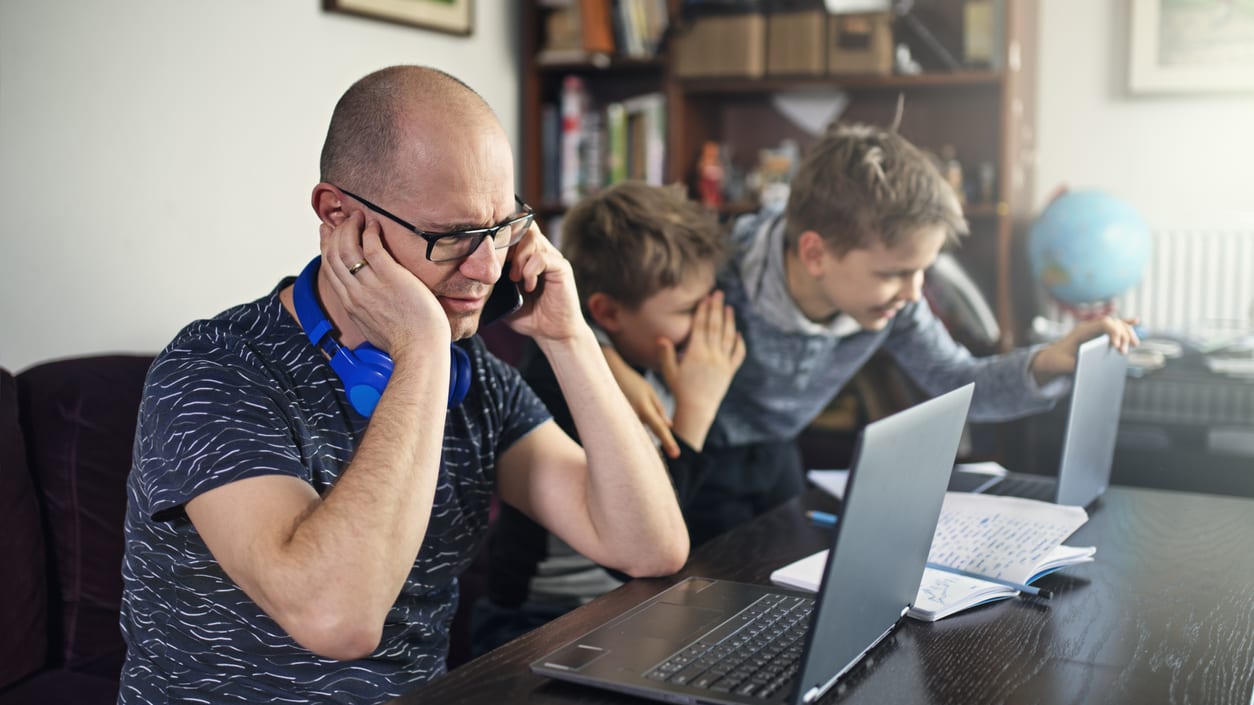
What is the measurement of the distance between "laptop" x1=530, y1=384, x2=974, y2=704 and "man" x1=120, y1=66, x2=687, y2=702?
20 centimetres

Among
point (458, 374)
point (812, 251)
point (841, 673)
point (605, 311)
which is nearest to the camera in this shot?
point (841, 673)

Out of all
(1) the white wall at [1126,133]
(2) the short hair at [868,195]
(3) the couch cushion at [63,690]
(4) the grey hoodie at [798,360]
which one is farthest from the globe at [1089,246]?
(3) the couch cushion at [63,690]

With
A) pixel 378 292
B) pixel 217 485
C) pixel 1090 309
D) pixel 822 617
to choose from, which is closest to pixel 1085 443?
pixel 822 617

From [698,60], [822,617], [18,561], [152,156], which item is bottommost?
[18,561]

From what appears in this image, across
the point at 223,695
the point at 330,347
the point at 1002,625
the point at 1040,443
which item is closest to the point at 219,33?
the point at 330,347

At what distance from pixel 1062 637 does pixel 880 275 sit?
0.87 metres

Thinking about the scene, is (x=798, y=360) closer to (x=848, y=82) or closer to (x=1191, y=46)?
(x=848, y=82)

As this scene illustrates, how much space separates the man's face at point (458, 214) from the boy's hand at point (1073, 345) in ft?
2.97

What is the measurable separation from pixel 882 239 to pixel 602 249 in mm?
449

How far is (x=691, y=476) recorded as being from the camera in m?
1.71

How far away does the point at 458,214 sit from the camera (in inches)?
48.7

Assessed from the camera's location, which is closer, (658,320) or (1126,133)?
(658,320)

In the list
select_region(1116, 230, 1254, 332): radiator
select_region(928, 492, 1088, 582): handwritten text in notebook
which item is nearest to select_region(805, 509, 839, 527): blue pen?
select_region(928, 492, 1088, 582): handwritten text in notebook

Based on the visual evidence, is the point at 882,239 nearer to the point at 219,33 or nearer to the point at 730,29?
the point at 219,33
